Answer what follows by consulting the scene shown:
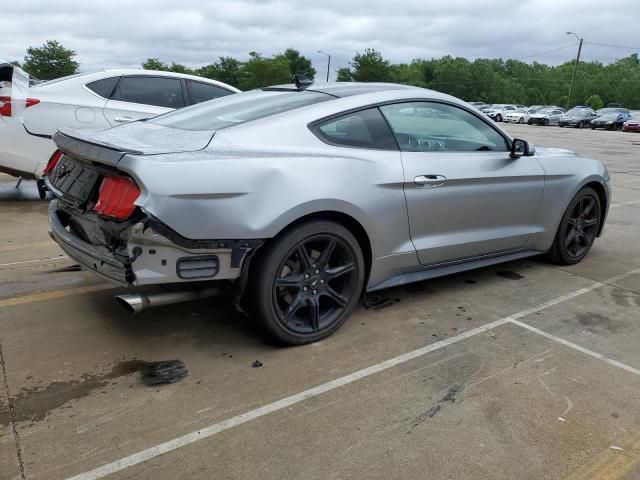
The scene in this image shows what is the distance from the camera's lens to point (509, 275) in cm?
483

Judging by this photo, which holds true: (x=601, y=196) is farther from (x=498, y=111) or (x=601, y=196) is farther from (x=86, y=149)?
(x=498, y=111)

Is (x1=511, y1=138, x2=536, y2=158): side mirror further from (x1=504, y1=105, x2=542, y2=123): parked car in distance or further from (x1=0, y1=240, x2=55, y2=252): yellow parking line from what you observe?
(x1=504, y1=105, x2=542, y2=123): parked car in distance

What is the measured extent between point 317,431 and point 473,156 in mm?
2395

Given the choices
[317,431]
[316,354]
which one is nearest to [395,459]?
[317,431]

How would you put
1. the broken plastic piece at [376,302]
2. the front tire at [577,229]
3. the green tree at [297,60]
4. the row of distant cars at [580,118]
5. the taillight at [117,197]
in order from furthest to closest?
the green tree at [297,60]
the row of distant cars at [580,118]
the front tire at [577,229]
the broken plastic piece at [376,302]
the taillight at [117,197]

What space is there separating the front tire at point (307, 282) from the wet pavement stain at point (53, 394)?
0.78 meters

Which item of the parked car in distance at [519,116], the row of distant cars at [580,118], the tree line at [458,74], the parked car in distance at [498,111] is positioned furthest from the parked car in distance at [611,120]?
the tree line at [458,74]

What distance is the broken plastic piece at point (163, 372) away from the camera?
2.90m

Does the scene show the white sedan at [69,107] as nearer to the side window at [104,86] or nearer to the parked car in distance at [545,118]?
the side window at [104,86]

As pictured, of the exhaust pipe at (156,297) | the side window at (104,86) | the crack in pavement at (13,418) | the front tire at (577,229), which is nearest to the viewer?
the crack in pavement at (13,418)

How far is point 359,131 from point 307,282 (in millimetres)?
1024

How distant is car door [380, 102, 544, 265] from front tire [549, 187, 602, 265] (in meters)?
0.55

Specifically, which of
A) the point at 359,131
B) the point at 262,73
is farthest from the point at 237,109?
the point at 262,73

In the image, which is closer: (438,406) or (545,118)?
(438,406)
